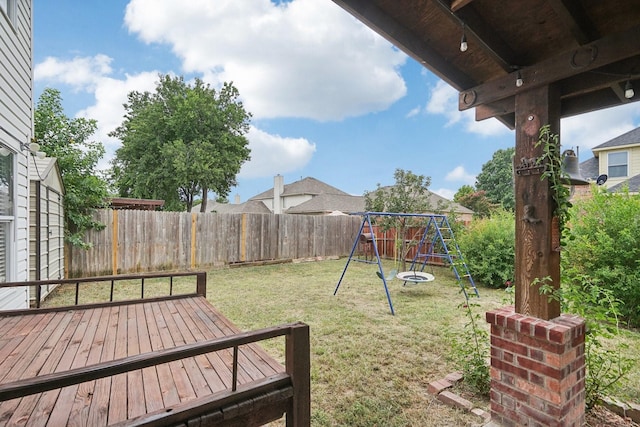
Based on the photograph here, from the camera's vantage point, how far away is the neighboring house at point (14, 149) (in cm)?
337

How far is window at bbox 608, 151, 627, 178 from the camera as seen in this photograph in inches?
470

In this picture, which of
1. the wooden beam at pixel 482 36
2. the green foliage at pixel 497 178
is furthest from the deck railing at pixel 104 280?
the green foliage at pixel 497 178

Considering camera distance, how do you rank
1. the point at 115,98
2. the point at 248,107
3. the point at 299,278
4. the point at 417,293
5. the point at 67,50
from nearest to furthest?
the point at 417,293 < the point at 299,278 < the point at 67,50 < the point at 115,98 < the point at 248,107

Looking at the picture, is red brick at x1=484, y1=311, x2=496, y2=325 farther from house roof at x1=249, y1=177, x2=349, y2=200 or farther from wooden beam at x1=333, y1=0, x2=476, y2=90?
house roof at x1=249, y1=177, x2=349, y2=200

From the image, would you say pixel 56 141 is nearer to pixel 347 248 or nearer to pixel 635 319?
pixel 347 248

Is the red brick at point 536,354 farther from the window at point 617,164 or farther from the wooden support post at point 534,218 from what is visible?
the window at point 617,164

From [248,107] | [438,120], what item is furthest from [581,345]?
[248,107]

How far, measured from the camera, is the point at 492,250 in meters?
6.49

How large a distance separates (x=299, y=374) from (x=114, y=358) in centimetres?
127

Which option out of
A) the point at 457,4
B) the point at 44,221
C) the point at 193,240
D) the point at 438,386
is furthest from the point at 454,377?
the point at 193,240

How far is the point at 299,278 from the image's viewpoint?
24.4ft

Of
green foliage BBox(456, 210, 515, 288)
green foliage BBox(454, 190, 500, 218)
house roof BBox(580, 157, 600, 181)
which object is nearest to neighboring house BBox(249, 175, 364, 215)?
green foliage BBox(454, 190, 500, 218)

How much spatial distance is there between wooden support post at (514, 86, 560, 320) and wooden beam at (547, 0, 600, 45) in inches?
10.6

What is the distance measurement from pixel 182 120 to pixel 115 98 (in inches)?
152
